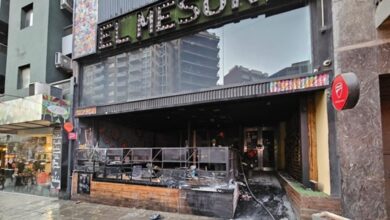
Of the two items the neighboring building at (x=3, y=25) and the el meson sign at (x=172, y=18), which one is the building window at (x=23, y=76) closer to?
the neighboring building at (x=3, y=25)

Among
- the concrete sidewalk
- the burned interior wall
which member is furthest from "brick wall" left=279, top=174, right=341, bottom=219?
the concrete sidewalk

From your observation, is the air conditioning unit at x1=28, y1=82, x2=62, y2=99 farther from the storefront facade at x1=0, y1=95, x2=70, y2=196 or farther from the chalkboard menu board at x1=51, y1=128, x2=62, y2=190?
the chalkboard menu board at x1=51, y1=128, x2=62, y2=190

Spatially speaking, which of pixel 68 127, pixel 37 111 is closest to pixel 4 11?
pixel 37 111

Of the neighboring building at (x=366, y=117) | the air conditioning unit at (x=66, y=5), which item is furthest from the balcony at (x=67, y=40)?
the neighboring building at (x=366, y=117)

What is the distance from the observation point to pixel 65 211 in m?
7.88

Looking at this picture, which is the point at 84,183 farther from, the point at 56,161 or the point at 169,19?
the point at 169,19

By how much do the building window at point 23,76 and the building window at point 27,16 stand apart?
7.35ft

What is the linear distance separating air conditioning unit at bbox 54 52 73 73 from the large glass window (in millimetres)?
2481

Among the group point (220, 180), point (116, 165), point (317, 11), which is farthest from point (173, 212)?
point (317, 11)

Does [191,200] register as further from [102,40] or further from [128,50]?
[102,40]

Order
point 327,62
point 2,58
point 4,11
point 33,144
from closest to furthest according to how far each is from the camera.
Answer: point 327,62 < point 33,144 < point 2,58 < point 4,11

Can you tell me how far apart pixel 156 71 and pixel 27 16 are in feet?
30.5

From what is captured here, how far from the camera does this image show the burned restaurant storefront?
6.24 metres

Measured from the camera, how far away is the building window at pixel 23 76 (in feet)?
40.4
